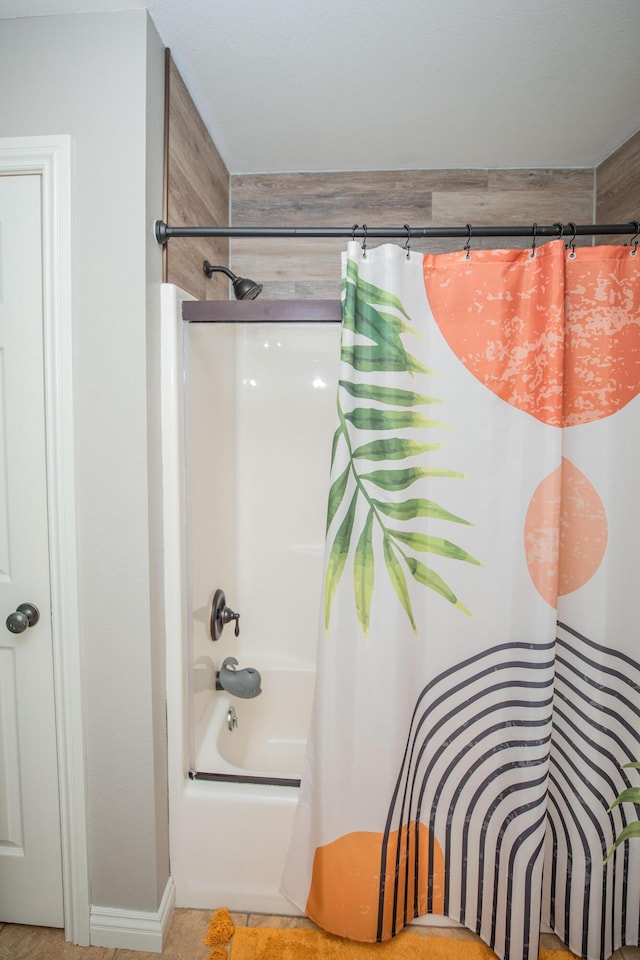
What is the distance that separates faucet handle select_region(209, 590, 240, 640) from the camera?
1889 mm

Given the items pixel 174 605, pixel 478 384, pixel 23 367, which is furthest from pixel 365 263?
pixel 174 605

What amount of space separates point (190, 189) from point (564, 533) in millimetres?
1551

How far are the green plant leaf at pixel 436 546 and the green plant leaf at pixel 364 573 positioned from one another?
10 cm

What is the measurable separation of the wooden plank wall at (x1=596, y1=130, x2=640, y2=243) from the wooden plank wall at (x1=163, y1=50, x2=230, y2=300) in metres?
1.50

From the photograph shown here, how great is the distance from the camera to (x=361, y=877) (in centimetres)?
139

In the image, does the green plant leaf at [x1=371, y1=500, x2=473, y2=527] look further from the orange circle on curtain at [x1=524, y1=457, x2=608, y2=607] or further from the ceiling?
the ceiling

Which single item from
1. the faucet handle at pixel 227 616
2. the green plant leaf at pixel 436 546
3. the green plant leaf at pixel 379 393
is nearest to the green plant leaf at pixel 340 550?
the green plant leaf at pixel 436 546

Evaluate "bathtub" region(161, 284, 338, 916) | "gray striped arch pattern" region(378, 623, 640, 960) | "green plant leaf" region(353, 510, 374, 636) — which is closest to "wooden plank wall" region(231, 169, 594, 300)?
"bathtub" region(161, 284, 338, 916)

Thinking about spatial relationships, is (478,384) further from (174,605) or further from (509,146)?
(509,146)

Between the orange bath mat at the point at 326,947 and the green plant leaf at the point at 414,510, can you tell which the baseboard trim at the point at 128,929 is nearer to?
the orange bath mat at the point at 326,947

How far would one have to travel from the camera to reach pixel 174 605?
1.50 metres

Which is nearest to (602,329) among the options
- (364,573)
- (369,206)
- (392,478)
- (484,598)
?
(392,478)

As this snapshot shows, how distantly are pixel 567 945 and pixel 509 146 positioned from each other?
8.57 feet

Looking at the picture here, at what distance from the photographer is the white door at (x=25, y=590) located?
1355 mm
